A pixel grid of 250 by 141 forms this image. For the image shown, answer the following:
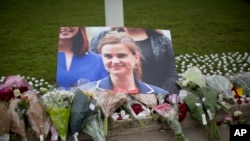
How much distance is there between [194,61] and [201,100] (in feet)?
5.45

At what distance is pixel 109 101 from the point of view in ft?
12.7

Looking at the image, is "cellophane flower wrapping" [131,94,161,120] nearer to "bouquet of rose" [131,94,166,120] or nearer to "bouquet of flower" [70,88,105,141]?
"bouquet of rose" [131,94,166,120]

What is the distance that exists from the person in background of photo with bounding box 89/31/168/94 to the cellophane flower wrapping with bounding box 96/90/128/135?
0.35 metres

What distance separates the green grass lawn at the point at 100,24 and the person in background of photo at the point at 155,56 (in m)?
1.03

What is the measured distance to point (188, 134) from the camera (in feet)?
13.1

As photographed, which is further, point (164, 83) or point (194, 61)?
point (194, 61)

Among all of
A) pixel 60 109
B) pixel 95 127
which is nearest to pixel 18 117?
pixel 60 109

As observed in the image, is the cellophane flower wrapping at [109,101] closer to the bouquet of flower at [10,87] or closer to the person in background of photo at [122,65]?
the person in background of photo at [122,65]

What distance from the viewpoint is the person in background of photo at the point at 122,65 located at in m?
4.39

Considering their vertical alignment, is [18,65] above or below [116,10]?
below

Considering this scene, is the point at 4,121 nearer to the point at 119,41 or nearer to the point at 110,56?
the point at 110,56

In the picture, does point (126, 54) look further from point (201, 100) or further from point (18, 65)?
point (18, 65)

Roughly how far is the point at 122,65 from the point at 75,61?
60 centimetres

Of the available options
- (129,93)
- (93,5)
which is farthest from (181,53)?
(93,5)
